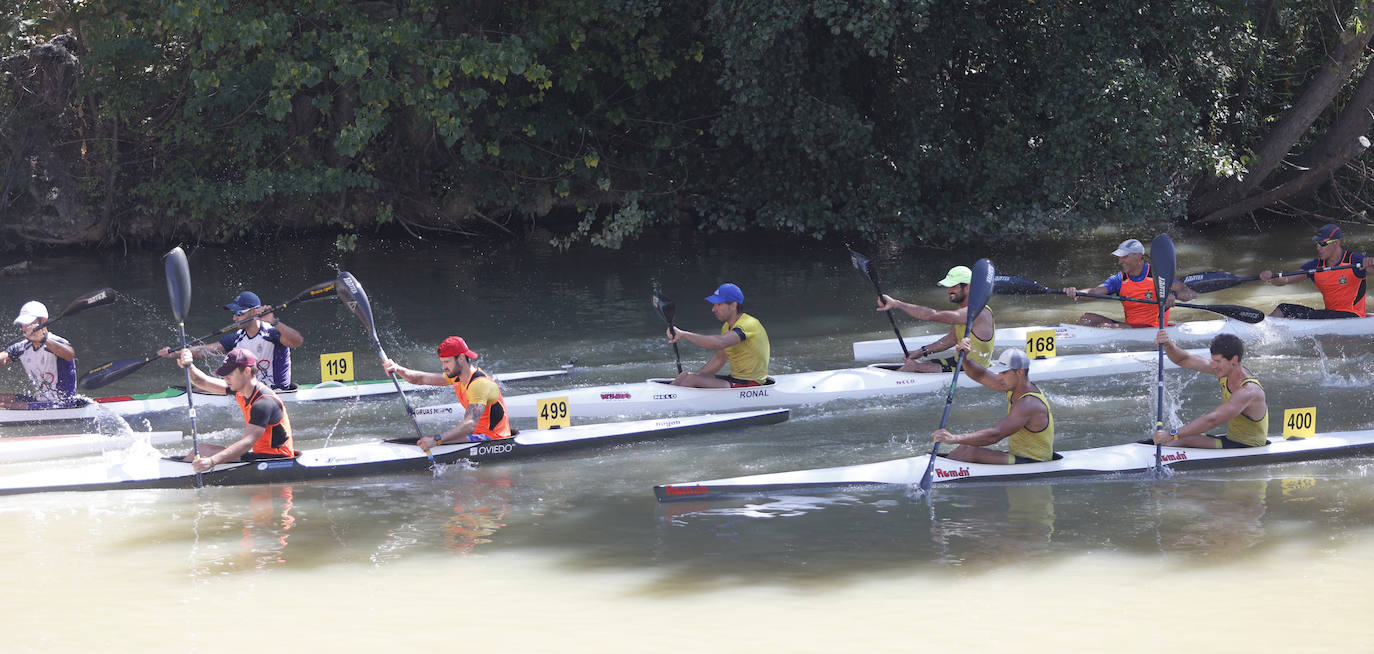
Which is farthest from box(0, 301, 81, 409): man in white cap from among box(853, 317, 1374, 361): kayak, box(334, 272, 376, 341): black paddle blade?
box(853, 317, 1374, 361): kayak

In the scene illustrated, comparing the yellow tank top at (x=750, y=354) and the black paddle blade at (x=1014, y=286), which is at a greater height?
the black paddle blade at (x=1014, y=286)

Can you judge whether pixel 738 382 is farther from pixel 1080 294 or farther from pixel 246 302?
pixel 246 302

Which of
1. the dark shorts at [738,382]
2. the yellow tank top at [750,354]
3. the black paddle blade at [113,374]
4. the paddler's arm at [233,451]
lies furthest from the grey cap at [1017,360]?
the black paddle blade at [113,374]

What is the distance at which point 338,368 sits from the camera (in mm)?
10992

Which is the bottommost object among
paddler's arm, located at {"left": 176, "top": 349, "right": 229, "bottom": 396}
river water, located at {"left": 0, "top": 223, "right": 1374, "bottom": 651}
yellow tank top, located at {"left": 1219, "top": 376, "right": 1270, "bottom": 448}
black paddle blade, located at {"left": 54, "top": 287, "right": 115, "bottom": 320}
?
river water, located at {"left": 0, "top": 223, "right": 1374, "bottom": 651}

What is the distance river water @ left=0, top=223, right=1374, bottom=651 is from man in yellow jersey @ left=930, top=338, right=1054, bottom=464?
24 centimetres

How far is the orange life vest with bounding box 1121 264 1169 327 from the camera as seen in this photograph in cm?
1223

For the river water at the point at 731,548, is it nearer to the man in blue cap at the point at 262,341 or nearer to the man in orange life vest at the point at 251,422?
the man in orange life vest at the point at 251,422

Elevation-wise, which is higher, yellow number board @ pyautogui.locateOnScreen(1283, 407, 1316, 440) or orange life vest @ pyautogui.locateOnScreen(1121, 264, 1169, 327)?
orange life vest @ pyautogui.locateOnScreen(1121, 264, 1169, 327)

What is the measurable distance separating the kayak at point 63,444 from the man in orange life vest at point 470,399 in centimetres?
244

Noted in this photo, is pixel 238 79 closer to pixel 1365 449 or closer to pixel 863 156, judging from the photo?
pixel 863 156

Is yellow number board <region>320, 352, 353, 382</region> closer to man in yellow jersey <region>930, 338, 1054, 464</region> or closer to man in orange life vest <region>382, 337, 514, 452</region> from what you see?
man in orange life vest <region>382, 337, 514, 452</region>

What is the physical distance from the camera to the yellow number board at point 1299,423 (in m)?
8.52

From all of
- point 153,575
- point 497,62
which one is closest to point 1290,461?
point 153,575
